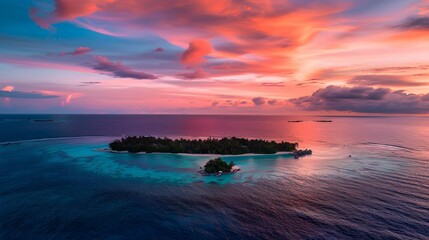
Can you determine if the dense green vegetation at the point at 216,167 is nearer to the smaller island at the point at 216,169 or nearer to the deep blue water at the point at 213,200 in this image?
the smaller island at the point at 216,169

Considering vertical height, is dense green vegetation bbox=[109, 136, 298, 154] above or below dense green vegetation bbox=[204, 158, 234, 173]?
above

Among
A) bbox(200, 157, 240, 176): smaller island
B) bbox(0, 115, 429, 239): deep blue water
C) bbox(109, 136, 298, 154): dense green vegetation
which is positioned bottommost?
bbox(0, 115, 429, 239): deep blue water

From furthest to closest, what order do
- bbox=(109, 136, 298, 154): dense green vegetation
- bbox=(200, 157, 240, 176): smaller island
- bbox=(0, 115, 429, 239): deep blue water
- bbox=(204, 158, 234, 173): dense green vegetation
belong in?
bbox=(109, 136, 298, 154): dense green vegetation → bbox=(204, 158, 234, 173): dense green vegetation → bbox=(200, 157, 240, 176): smaller island → bbox=(0, 115, 429, 239): deep blue water

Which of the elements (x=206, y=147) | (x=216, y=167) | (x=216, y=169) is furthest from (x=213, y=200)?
(x=206, y=147)

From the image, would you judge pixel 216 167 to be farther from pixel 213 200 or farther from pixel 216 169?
pixel 213 200

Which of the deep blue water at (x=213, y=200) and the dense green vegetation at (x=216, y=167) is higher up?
the dense green vegetation at (x=216, y=167)

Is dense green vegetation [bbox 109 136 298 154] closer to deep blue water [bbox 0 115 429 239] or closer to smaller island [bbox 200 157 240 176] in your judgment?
deep blue water [bbox 0 115 429 239]

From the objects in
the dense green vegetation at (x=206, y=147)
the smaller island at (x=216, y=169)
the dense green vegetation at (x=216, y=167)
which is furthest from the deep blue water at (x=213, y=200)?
the dense green vegetation at (x=206, y=147)

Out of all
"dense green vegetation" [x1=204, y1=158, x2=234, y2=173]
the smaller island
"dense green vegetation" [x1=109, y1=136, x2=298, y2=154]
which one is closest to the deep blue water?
the smaller island

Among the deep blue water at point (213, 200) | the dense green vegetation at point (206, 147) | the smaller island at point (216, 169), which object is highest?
the dense green vegetation at point (206, 147)

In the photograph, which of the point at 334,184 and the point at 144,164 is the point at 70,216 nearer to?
the point at 144,164

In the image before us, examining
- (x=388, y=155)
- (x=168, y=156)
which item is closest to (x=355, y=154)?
(x=388, y=155)
